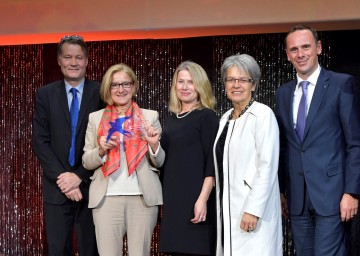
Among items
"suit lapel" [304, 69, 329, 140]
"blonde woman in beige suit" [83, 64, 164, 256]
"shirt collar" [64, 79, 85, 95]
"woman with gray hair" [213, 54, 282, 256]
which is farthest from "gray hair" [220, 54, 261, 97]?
"shirt collar" [64, 79, 85, 95]

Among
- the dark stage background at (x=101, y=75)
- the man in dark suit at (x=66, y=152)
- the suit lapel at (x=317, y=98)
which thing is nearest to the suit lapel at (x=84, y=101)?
the man in dark suit at (x=66, y=152)

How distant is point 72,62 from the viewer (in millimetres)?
3764

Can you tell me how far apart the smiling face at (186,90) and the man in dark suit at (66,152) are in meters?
0.60

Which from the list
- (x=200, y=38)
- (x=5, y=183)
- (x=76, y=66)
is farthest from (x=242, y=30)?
(x=5, y=183)

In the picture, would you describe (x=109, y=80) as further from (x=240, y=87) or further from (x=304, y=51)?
(x=304, y=51)

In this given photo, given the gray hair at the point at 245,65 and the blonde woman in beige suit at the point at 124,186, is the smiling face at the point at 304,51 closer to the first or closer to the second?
the gray hair at the point at 245,65

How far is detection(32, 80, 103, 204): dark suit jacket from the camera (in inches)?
145

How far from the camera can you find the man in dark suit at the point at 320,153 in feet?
10.3

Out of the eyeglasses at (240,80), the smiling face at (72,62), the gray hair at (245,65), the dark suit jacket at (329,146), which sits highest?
the smiling face at (72,62)

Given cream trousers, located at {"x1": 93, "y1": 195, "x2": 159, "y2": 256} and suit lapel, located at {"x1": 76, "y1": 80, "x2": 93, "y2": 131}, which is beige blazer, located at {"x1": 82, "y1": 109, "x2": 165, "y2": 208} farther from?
suit lapel, located at {"x1": 76, "y1": 80, "x2": 93, "y2": 131}

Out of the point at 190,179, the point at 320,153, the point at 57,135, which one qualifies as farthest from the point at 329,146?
the point at 57,135

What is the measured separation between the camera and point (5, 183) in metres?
5.51

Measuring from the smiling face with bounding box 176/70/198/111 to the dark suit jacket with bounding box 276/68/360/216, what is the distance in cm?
59

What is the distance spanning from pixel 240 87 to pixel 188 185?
1.95ft
